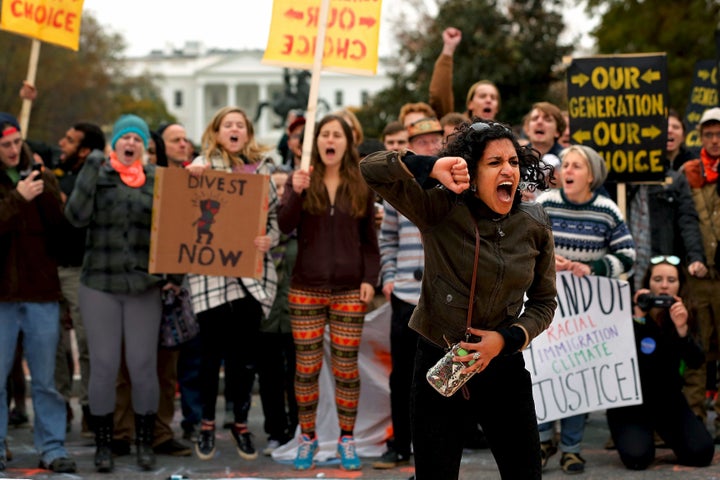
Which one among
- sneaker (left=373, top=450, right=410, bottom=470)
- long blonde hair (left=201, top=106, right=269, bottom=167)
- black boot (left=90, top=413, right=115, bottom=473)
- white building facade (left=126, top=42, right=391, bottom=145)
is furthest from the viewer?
white building facade (left=126, top=42, right=391, bottom=145)

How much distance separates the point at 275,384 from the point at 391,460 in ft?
3.94

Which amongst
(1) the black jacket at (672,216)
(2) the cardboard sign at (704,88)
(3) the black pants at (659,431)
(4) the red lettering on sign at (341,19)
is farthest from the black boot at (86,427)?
(2) the cardboard sign at (704,88)

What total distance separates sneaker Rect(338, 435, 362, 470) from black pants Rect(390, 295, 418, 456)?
0.26 meters

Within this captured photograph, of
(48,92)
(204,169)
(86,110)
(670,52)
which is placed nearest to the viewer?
(204,169)

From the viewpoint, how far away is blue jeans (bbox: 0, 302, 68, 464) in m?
7.14

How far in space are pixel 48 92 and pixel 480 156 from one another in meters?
37.3

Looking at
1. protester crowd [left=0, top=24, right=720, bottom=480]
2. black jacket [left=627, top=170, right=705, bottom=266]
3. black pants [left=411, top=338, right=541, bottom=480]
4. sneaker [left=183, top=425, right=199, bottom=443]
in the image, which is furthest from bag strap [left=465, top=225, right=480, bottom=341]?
sneaker [left=183, top=425, right=199, bottom=443]

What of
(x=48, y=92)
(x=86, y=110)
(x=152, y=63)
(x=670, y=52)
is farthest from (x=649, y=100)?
(x=152, y=63)

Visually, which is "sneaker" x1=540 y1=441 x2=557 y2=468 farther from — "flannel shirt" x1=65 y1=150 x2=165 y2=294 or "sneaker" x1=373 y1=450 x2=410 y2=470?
"flannel shirt" x1=65 y1=150 x2=165 y2=294

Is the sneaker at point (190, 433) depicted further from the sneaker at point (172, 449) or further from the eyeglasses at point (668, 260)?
the eyeglasses at point (668, 260)

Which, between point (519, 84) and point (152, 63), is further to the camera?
point (152, 63)

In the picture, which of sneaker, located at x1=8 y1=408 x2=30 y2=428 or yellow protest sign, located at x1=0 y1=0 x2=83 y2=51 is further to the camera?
sneaker, located at x1=8 y1=408 x2=30 y2=428

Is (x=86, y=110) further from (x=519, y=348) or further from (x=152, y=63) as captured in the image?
(x=152, y=63)

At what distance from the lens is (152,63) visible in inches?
5010
